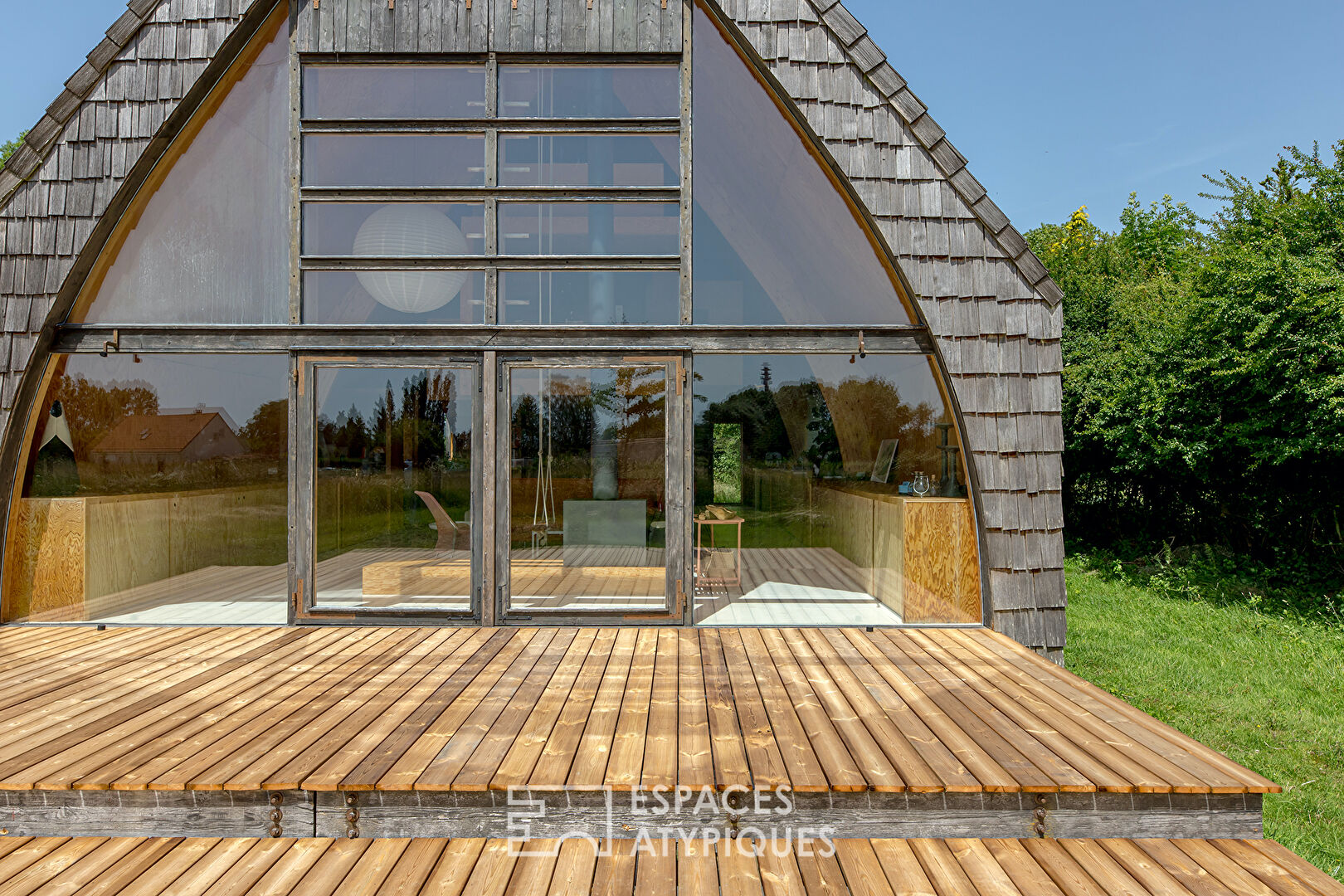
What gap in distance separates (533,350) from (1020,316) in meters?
3.44

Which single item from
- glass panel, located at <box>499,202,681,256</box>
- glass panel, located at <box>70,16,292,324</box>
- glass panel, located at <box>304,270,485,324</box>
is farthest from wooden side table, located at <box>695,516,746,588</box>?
glass panel, located at <box>70,16,292,324</box>

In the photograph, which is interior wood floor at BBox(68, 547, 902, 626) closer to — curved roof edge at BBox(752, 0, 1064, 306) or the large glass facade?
the large glass facade

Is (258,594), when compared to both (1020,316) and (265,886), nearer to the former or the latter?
(265,886)

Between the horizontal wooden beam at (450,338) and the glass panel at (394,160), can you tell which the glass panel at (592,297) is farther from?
the glass panel at (394,160)

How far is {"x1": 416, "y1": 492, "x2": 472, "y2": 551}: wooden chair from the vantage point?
4.88 meters

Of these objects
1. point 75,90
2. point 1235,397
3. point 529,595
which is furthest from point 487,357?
point 1235,397

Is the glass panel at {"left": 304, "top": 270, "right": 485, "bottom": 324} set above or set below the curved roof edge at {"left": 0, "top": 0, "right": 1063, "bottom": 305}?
below

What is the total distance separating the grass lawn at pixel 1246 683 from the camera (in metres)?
3.44

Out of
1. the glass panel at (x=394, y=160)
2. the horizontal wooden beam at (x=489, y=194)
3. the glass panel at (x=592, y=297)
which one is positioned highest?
the glass panel at (x=394, y=160)

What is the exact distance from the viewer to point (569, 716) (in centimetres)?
312

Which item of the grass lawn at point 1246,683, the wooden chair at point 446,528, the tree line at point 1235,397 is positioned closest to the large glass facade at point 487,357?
the wooden chair at point 446,528

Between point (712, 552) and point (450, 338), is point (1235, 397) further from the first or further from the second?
point (450, 338)

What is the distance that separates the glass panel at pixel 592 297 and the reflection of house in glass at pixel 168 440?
2254 mm

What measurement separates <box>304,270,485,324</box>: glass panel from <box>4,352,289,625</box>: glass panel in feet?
1.83
